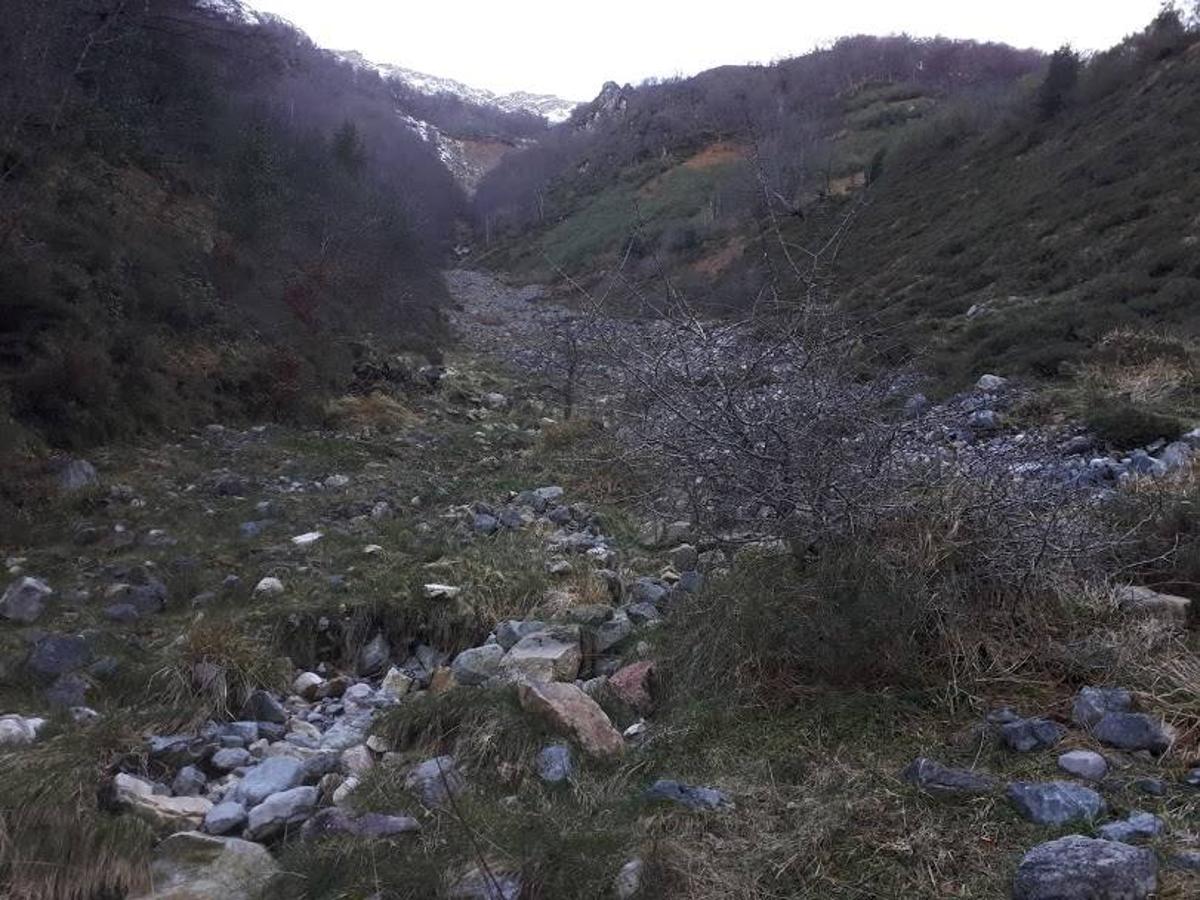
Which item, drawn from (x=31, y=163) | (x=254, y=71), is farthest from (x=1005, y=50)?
(x=31, y=163)

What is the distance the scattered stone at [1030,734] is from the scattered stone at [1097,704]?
0.23ft

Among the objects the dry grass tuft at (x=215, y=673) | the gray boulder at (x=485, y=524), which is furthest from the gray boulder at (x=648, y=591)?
the dry grass tuft at (x=215, y=673)

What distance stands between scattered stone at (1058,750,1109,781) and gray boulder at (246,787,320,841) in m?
2.17

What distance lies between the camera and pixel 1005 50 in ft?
204

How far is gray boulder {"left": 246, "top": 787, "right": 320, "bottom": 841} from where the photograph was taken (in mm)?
2795

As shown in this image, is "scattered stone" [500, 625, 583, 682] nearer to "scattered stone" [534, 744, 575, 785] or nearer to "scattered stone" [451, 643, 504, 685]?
"scattered stone" [451, 643, 504, 685]

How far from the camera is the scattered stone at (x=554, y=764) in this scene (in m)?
2.83

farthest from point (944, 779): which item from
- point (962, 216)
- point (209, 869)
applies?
point (962, 216)

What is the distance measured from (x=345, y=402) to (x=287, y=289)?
3.25 meters

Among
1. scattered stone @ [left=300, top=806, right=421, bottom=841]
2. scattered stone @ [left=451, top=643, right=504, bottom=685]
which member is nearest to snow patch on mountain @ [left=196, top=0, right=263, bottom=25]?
scattered stone @ [left=451, top=643, right=504, bottom=685]

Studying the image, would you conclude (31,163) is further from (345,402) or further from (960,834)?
(960,834)

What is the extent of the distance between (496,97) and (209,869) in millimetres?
144354

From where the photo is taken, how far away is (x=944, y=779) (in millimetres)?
2395

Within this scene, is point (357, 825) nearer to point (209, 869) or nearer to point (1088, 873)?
point (209, 869)
